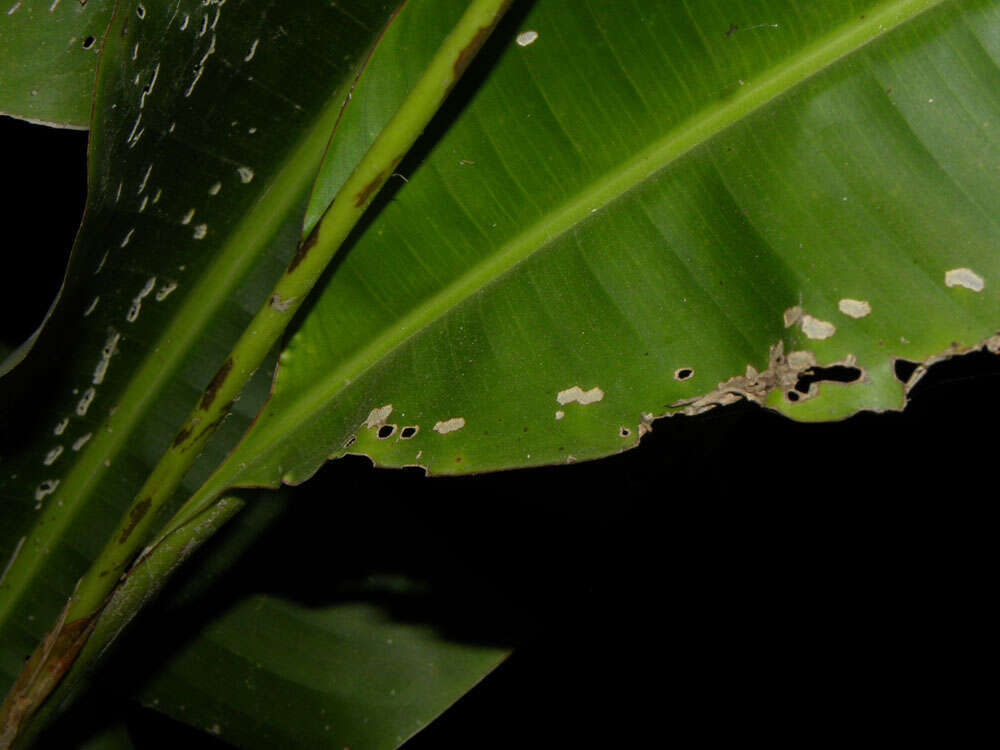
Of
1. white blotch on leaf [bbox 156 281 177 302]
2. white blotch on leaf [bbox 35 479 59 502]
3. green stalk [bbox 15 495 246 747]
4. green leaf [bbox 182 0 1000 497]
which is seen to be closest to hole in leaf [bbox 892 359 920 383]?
green leaf [bbox 182 0 1000 497]

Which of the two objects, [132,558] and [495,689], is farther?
[495,689]

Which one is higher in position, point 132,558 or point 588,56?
point 588,56

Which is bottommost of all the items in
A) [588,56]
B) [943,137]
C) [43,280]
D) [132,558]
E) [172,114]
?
[132,558]

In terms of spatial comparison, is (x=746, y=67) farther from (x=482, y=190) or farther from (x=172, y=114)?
(x=172, y=114)

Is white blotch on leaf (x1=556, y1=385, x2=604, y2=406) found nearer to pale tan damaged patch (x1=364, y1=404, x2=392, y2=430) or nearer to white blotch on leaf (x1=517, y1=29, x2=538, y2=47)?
pale tan damaged patch (x1=364, y1=404, x2=392, y2=430)

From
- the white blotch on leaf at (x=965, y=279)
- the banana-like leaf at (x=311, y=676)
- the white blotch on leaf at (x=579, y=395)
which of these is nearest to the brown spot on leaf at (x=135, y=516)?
the white blotch on leaf at (x=579, y=395)

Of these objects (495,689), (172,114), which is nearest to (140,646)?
(172,114)

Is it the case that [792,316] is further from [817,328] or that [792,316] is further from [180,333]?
[180,333]
